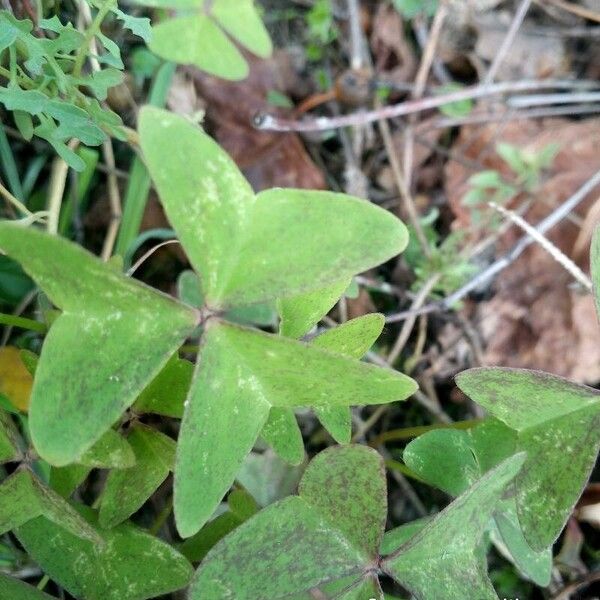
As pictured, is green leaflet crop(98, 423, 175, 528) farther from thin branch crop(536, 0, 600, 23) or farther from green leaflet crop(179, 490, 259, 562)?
thin branch crop(536, 0, 600, 23)

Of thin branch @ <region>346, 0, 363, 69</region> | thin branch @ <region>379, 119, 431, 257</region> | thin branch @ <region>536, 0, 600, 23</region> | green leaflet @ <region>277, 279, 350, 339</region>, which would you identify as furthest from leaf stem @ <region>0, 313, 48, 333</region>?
thin branch @ <region>536, 0, 600, 23</region>

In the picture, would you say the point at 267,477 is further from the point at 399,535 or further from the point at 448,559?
the point at 448,559

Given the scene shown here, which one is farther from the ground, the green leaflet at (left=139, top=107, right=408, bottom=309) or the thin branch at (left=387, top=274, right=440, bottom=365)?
the green leaflet at (left=139, top=107, right=408, bottom=309)

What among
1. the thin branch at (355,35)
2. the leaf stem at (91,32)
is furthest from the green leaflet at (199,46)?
the thin branch at (355,35)

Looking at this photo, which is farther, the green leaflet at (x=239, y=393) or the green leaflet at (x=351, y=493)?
the green leaflet at (x=351, y=493)

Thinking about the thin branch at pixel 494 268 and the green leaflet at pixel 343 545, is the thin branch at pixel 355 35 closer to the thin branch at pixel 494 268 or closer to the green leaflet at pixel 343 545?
the thin branch at pixel 494 268

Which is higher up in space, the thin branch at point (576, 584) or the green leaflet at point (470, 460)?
the green leaflet at point (470, 460)
